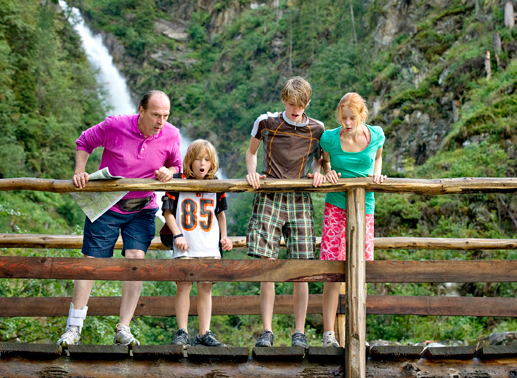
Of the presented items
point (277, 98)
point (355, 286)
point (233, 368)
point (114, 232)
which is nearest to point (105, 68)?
point (277, 98)

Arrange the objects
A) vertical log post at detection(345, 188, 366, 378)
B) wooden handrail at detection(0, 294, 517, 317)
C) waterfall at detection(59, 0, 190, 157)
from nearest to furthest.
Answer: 1. vertical log post at detection(345, 188, 366, 378)
2. wooden handrail at detection(0, 294, 517, 317)
3. waterfall at detection(59, 0, 190, 157)

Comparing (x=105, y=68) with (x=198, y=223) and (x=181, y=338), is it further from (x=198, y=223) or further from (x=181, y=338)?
(x=181, y=338)

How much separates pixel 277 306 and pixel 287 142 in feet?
6.63

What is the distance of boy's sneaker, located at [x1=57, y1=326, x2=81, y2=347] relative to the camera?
11.6ft

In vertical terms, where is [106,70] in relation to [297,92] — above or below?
above

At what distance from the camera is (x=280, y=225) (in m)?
3.94

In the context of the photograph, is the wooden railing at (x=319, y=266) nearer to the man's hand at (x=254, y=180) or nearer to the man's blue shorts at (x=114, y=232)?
the man's hand at (x=254, y=180)

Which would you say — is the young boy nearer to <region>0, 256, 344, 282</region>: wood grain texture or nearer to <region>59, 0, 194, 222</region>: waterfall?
<region>0, 256, 344, 282</region>: wood grain texture

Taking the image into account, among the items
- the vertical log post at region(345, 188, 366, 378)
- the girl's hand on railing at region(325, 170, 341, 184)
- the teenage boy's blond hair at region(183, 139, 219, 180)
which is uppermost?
the teenage boy's blond hair at region(183, 139, 219, 180)

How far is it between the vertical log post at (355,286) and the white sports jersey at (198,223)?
1026 millimetres

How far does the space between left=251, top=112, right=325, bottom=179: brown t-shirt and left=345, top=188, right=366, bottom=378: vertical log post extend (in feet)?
1.79

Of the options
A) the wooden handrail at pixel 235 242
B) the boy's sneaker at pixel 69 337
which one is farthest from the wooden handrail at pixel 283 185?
the wooden handrail at pixel 235 242

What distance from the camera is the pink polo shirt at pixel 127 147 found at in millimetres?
3949

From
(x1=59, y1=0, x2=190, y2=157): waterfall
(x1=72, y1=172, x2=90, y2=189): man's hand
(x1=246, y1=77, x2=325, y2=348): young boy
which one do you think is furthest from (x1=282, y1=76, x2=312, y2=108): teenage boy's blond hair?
(x1=59, y1=0, x2=190, y2=157): waterfall
